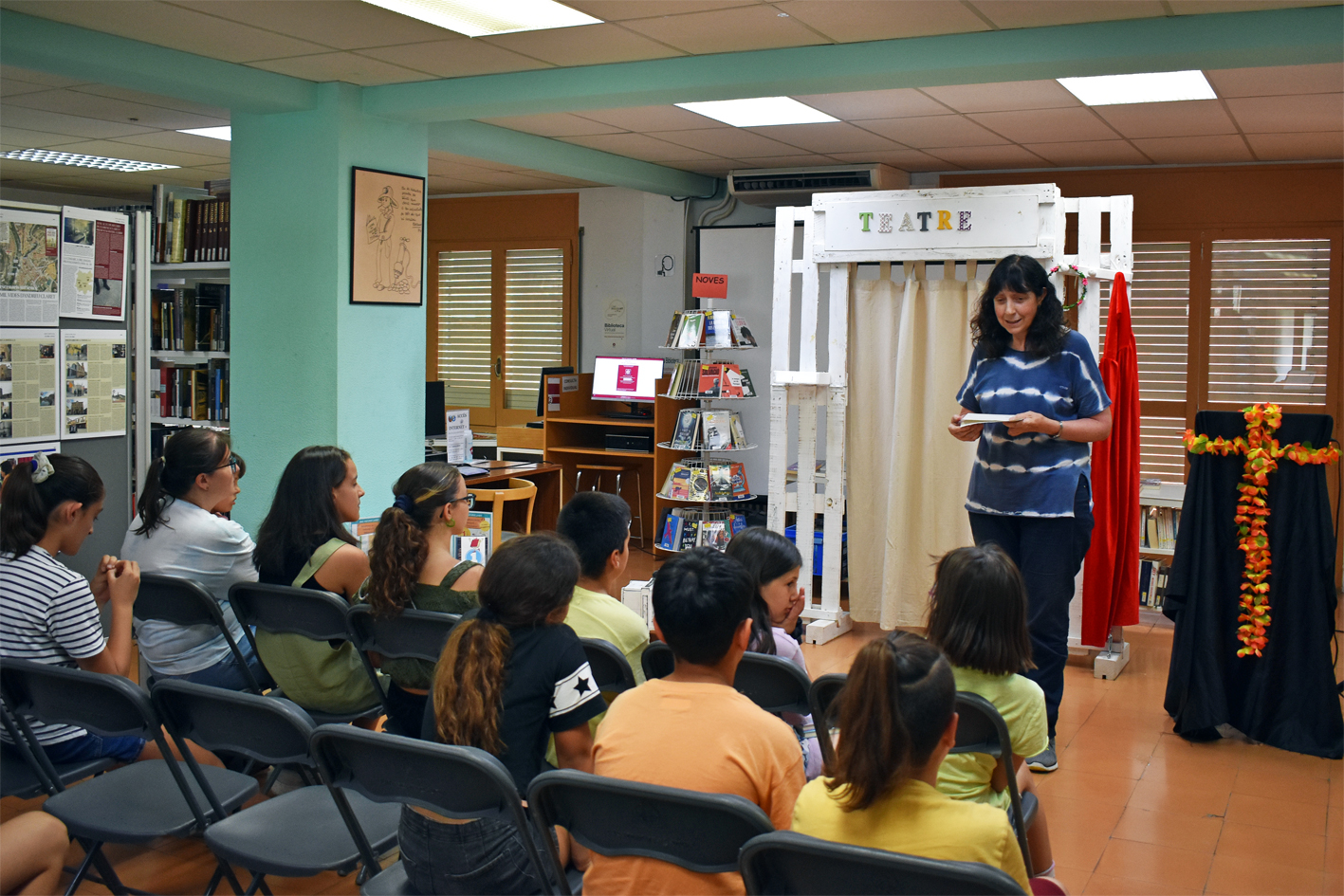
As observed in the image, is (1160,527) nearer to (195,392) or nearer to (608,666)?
(608,666)

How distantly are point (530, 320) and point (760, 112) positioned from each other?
4.00 metres

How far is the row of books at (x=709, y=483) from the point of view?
264 inches

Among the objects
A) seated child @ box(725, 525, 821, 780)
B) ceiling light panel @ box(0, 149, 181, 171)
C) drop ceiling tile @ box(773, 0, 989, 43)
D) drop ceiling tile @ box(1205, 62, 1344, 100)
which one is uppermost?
ceiling light panel @ box(0, 149, 181, 171)

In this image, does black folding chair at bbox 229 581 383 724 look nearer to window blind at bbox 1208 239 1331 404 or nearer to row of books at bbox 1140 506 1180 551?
row of books at bbox 1140 506 1180 551

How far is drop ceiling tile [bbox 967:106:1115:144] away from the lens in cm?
592

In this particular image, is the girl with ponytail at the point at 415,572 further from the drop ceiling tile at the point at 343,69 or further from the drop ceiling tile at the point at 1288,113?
the drop ceiling tile at the point at 1288,113

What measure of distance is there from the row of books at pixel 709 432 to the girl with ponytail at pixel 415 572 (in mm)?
3952

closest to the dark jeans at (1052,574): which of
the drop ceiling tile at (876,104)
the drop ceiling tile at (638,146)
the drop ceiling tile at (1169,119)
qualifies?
the drop ceiling tile at (876,104)

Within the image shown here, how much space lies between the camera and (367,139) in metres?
5.53

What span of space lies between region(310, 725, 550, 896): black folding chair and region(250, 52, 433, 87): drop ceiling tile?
368 cm

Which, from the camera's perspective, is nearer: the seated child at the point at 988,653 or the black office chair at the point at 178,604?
→ the seated child at the point at 988,653

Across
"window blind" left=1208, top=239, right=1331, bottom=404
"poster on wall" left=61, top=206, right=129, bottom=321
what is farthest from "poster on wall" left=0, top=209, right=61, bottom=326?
"window blind" left=1208, top=239, right=1331, bottom=404

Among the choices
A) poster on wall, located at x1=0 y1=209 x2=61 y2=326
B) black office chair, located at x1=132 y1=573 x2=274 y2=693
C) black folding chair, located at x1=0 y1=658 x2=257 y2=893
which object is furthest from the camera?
poster on wall, located at x1=0 y1=209 x2=61 y2=326

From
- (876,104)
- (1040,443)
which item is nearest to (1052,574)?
(1040,443)
